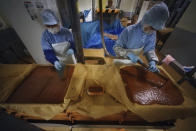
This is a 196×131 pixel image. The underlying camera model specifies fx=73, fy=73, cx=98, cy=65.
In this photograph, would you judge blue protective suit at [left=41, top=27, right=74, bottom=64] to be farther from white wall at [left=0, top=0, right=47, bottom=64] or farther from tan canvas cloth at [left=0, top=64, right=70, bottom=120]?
white wall at [left=0, top=0, right=47, bottom=64]

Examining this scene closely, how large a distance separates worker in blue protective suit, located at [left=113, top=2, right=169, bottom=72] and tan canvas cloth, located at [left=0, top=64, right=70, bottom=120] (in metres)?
1.15

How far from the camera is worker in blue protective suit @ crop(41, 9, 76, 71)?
111 centimetres

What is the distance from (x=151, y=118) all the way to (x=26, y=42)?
2.73 m

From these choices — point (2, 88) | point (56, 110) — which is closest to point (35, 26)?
point (2, 88)

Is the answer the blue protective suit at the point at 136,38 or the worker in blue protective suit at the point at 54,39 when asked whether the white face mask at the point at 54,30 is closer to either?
the worker in blue protective suit at the point at 54,39

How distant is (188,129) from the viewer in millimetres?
1274

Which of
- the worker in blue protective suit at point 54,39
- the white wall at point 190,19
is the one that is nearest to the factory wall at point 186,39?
the white wall at point 190,19

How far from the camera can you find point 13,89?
28.2 inches

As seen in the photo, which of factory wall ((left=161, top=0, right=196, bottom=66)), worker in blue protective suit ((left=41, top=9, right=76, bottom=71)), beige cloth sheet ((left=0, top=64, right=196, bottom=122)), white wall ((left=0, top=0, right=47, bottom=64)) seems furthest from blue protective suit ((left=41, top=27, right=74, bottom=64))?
factory wall ((left=161, top=0, right=196, bottom=66))

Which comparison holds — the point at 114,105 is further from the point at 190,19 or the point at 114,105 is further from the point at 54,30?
the point at 190,19

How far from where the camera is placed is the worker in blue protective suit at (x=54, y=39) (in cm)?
111

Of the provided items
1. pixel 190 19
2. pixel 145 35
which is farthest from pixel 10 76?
pixel 190 19

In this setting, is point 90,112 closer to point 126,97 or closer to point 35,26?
point 126,97

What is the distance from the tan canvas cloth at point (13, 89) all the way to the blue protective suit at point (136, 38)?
4.04 ft
